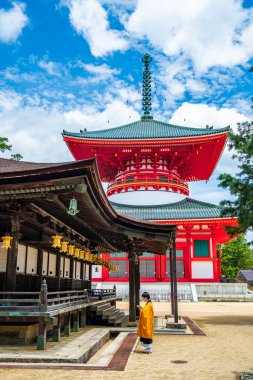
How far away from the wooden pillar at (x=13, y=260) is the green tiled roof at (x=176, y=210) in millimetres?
26604

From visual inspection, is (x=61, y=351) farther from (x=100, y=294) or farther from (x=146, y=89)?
(x=146, y=89)

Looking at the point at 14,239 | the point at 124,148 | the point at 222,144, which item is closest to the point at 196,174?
the point at 222,144

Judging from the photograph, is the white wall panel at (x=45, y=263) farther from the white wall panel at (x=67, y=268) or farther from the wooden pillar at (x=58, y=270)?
the white wall panel at (x=67, y=268)

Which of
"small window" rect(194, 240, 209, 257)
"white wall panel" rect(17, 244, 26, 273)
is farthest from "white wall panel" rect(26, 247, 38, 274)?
"small window" rect(194, 240, 209, 257)

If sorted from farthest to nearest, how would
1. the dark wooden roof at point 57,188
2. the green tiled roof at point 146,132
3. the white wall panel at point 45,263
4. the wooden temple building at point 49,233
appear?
the green tiled roof at point 146,132, the white wall panel at point 45,263, the wooden temple building at point 49,233, the dark wooden roof at point 57,188

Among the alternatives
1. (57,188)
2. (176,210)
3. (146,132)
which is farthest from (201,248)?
(57,188)

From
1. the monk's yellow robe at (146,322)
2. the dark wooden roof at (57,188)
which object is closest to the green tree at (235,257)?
the dark wooden roof at (57,188)

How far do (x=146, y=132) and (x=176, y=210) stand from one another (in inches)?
356

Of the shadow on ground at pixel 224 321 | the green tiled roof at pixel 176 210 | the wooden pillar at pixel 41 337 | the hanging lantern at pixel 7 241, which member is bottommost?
the shadow on ground at pixel 224 321

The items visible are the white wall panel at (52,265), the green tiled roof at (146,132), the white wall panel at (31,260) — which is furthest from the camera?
the green tiled roof at (146,132)

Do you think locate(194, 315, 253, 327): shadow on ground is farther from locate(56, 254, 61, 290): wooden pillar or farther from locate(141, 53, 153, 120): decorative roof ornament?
locate(141, 53, 153, 120): decorative roof ornament

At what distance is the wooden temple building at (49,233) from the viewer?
9.41m

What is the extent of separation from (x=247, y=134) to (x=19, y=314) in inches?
520

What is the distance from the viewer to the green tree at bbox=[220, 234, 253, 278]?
72.2m
